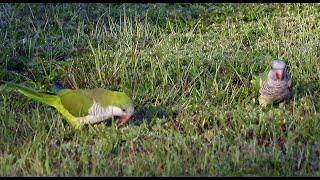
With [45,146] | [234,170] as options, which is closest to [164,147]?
[234,170]

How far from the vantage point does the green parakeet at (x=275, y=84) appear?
19.6ft

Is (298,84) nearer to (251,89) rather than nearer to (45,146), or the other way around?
(251,89)

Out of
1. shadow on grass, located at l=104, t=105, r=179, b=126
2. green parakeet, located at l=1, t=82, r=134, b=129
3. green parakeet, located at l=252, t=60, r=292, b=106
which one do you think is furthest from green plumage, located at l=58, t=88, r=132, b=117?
green parakeet, located at l=252, t=60, r=292, b=106

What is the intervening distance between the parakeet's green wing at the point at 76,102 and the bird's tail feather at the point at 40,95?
79 millimetres

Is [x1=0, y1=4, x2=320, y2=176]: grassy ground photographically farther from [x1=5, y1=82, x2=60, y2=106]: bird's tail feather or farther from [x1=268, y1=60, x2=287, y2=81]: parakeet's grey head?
[x1=268, y1=60, x2=287, y2=81]: parakeet's grey head

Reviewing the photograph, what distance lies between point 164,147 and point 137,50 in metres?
2.30

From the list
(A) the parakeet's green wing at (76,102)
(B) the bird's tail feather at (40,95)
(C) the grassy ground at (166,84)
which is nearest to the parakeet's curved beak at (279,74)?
(C) the grassy ground at (166,84)

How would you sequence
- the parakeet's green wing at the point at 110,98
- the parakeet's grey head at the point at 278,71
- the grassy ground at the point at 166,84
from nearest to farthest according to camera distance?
the grassy ground at the point at 166,84, the parakeet's green wing at the point at 110,98, the parakeet's grey head at the point at 278,71

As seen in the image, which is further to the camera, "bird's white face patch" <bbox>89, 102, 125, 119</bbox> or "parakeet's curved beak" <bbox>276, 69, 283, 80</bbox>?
"parakeet's curved beak" <bbox>276, 69, 283, 80</bbox>

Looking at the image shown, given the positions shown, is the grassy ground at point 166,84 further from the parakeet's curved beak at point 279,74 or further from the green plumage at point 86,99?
the parakeet's curved beak at point 279,74

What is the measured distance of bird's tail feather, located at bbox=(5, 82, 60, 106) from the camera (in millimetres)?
5746

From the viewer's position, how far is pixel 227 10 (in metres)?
8.70

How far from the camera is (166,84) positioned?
21.7ft

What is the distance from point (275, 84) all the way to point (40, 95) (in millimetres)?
2137
